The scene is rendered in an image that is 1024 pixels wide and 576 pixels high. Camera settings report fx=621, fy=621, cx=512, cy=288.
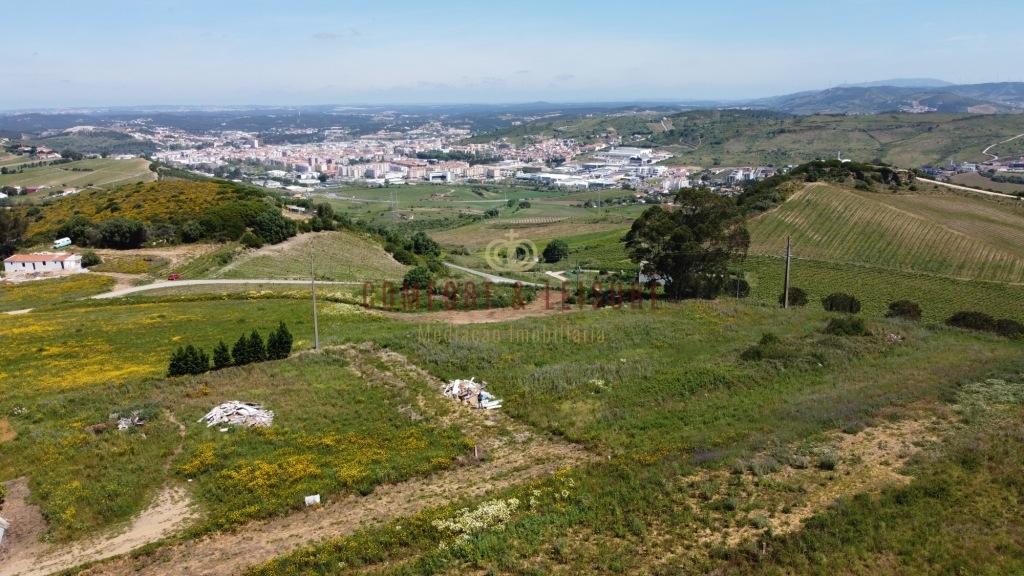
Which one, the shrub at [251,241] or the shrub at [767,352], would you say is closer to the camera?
the shrub at [767,352]

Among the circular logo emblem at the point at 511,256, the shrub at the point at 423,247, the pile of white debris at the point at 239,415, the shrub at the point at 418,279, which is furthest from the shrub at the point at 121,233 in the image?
the pile of white debris at the point at 239,415

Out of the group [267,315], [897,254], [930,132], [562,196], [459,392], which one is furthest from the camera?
[930,132]

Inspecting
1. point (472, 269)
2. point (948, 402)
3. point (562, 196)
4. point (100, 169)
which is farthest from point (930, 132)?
point (100, 169)

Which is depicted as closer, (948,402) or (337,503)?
(337,503)

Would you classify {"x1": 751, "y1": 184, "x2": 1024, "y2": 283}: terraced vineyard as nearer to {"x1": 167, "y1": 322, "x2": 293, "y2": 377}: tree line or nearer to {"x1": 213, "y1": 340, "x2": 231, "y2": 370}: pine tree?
{"x1": 167, "y1": 322, "x2": 293, "y2": 377}: tree line

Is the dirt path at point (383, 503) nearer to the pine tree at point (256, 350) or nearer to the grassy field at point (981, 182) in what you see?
the pine tree at point (256, 350)

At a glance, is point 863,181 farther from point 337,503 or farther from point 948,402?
point 337,503
